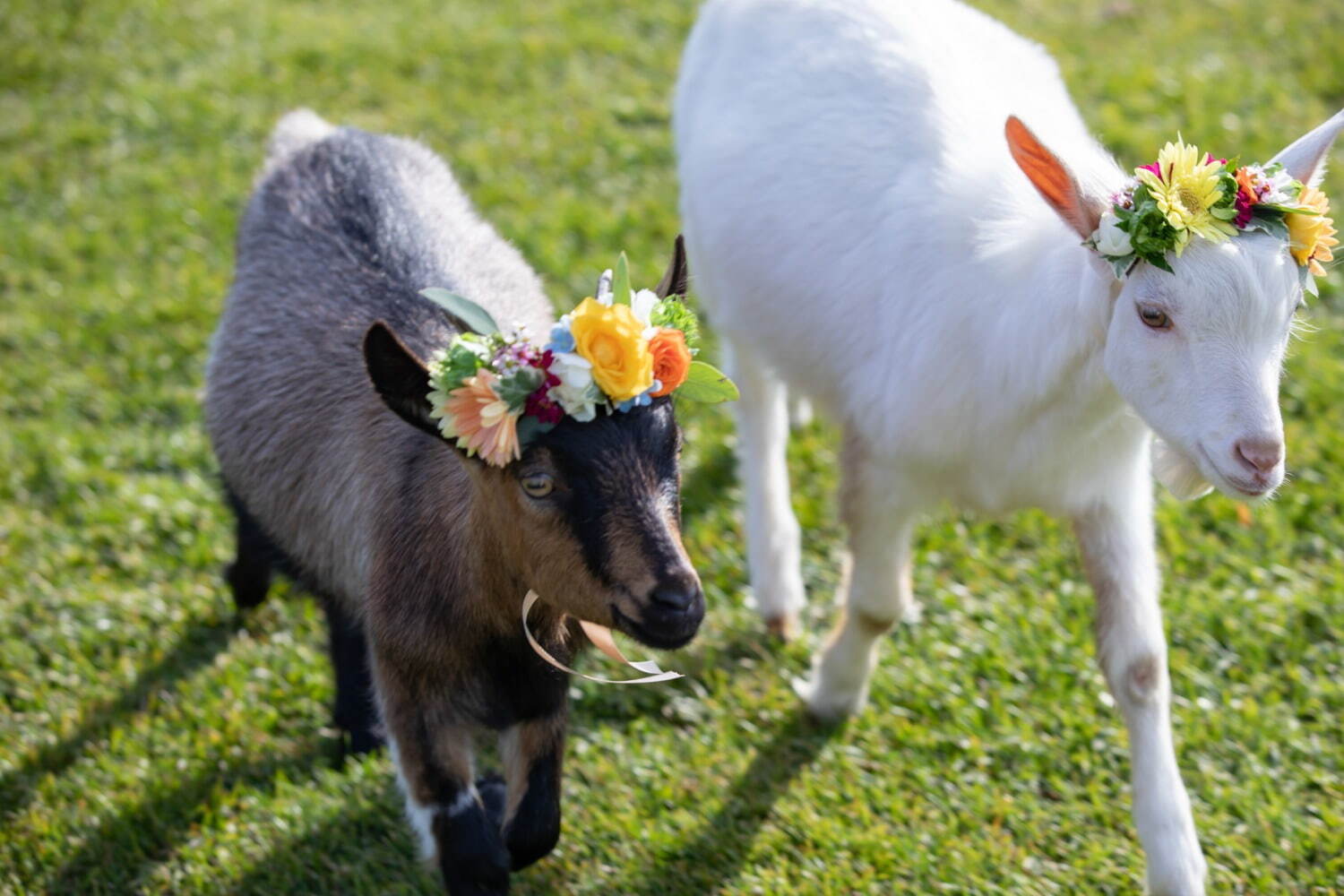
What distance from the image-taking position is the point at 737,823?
443 centimetres

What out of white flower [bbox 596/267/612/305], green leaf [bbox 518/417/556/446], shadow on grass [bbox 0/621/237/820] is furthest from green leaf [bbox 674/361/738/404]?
shadow on grass [bbox 0/621/237/820]

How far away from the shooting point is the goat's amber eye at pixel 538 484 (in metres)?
3.11

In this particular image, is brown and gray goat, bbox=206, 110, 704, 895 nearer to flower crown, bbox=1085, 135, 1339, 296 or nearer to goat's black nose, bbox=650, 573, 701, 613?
goat's black nose, bbox=650, 573, 701, 613

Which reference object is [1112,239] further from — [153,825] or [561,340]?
[153,825]

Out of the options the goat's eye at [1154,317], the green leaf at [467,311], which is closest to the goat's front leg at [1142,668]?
the goat's eye at [1154,317]

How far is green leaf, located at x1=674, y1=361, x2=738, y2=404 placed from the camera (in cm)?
329

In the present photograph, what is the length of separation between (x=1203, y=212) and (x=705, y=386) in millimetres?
1252

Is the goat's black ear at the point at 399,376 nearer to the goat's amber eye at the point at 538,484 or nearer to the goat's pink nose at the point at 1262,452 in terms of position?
the goat's amber eye at the point at 538,484

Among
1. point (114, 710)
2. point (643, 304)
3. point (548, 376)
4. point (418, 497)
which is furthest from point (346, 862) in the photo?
point (643, 304)

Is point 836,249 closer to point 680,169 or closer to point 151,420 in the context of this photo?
point 680,169

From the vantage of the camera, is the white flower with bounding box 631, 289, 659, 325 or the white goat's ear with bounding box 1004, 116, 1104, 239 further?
the white goat's ear with bounding box 1004, 116, 1104, 239

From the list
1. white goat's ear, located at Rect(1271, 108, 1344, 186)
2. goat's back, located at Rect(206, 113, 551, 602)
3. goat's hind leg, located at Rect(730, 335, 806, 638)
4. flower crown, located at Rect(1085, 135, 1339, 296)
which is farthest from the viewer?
goat's hind leg, located at Rect(730, 335, 806, 638)

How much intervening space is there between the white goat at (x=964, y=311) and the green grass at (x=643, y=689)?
410 mm

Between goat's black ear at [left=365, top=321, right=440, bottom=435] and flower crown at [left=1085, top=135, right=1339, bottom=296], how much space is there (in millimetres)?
1678
